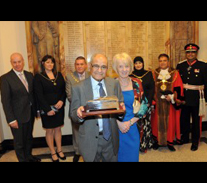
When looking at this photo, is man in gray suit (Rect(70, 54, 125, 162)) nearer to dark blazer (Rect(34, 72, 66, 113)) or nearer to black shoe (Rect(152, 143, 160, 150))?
dark blazer (Rect(34, 72, 66, 113))

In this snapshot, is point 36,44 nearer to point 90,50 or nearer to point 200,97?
point 90,50

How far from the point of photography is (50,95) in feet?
10.0

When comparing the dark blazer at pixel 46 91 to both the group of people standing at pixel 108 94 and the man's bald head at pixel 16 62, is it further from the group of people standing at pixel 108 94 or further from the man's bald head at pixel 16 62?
the man's bald head at pixel 16 62

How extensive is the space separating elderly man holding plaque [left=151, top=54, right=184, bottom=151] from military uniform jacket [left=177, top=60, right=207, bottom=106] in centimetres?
16

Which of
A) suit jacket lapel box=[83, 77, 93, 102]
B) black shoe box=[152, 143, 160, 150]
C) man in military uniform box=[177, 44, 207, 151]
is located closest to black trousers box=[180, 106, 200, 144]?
man in military uniform box=[177, 44, 207, 151]

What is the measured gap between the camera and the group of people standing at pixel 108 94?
1675 millimetres

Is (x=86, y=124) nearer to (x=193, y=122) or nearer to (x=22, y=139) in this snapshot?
(x=22, y=139)

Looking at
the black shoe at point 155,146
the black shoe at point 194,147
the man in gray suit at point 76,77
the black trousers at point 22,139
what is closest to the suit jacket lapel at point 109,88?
the man in gray suit at point 76,77

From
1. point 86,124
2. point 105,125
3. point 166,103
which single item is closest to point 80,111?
point 86,124

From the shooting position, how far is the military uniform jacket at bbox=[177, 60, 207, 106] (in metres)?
3.51

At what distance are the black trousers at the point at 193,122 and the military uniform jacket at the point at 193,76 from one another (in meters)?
0.15

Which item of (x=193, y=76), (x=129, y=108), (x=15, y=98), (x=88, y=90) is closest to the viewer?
(x=88, y=90)

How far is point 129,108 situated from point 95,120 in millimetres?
511
